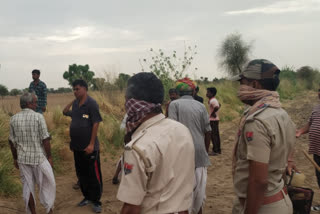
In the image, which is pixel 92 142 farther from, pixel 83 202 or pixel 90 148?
pixel 83 202

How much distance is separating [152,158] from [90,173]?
3.42 metres

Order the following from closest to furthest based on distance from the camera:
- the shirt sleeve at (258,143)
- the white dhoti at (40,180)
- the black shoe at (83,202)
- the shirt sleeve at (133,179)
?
1. the shirt sleeve at (133,179)
2. the shirt sleeve at (258,143)
3. the white dhoti at (40,180)
4. the black shoe at (83,202)

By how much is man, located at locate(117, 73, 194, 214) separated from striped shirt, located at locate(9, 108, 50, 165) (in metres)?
2.56

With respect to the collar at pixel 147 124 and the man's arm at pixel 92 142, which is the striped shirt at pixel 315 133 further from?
the collar at pixel 147 124

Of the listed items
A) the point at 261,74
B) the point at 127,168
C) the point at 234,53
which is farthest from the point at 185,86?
the point at 234,53

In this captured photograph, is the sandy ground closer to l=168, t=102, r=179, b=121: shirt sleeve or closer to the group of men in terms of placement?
l=168, t=102, r=179, b=121: shirt sleeve

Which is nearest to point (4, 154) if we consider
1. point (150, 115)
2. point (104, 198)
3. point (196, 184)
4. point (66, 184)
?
point (66, 184)

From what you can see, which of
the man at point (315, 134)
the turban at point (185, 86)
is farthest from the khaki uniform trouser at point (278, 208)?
the man at point (315, 134)

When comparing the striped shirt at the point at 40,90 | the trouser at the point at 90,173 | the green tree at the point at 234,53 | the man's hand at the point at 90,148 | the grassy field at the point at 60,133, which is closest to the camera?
the man's hand at the point at 90,148

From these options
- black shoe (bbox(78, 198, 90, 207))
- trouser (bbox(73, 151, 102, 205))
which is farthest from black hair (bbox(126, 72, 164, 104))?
black shoe (bbox(78, 198, 90, 207))

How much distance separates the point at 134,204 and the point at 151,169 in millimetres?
202

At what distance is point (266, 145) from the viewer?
2.00 m

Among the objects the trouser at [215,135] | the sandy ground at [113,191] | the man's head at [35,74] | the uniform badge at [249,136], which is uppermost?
the man's head at [35,74]

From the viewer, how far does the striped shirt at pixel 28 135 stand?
4.02 metres
